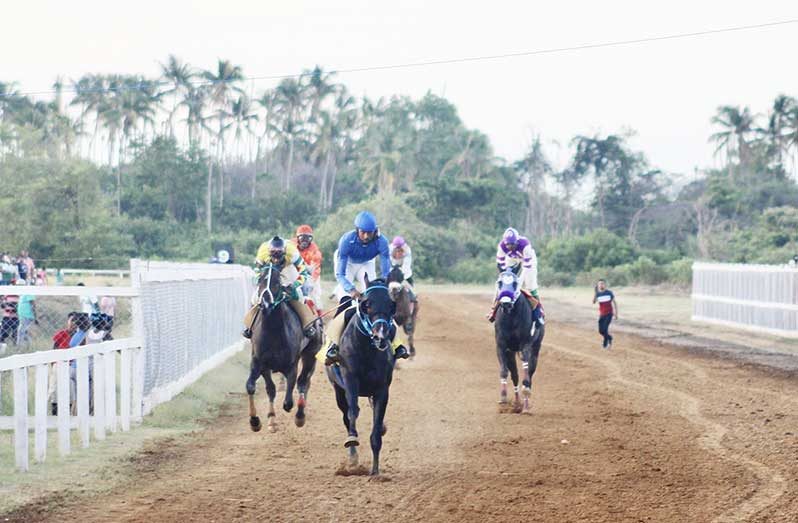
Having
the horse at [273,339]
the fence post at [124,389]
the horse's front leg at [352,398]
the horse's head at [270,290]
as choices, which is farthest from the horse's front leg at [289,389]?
the horse's front leg at [352,398]

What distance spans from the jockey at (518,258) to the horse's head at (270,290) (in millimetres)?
3482

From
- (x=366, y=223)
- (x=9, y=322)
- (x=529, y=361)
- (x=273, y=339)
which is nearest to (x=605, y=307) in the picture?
(x=529, y=361)

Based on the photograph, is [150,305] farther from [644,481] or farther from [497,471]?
[644,481]

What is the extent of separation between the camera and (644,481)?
33.4ft

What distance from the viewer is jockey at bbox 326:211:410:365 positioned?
1199 cm

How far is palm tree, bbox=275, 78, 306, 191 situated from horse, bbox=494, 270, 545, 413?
80.5 meters

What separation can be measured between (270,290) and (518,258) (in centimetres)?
408

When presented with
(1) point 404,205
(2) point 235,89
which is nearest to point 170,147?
(2) point 235,89

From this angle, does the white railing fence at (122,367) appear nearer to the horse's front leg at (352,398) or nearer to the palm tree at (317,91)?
the horse's front leg at (352,398)

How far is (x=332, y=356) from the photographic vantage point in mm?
11195

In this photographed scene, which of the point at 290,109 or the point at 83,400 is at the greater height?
the point at 290,109

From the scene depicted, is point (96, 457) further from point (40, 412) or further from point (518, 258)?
→ point (518, 258)

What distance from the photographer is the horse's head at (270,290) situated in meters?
13.5

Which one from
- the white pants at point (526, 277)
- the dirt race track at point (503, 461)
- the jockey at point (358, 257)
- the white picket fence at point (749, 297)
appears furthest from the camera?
the white picket fence at point (749, 297)
